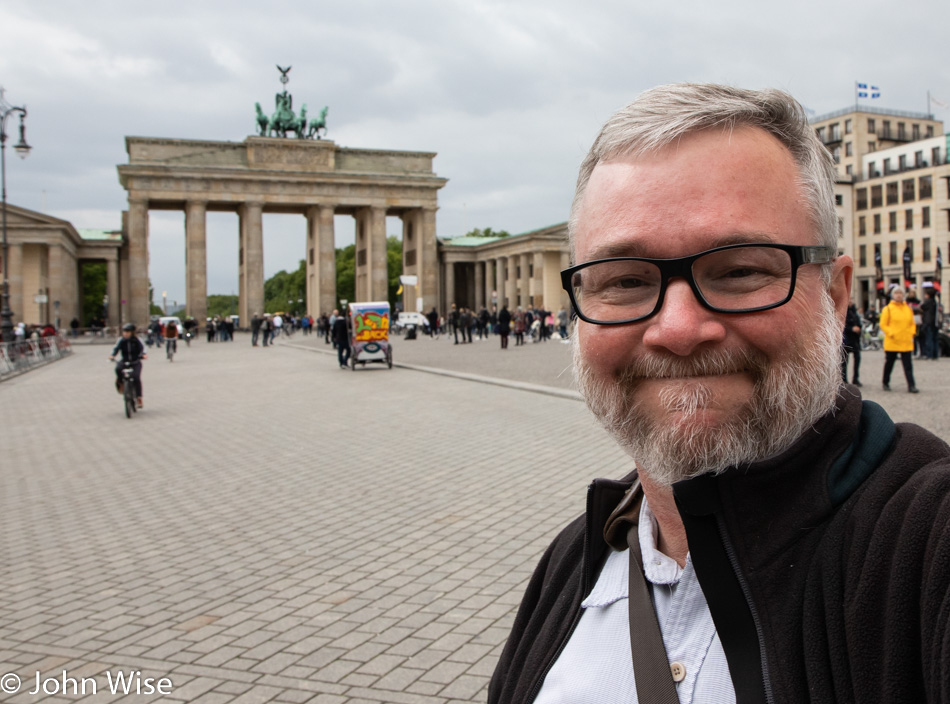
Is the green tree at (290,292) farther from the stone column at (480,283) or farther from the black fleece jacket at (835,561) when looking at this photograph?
the black fleece jacket at (835,561)

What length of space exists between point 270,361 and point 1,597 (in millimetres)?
27138

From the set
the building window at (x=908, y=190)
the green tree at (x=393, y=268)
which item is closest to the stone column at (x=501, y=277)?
the green tree at (x=393, y=268)

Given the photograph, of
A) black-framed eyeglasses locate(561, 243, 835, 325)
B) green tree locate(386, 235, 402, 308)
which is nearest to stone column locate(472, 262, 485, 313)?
green tree locate(386, 235, 402, 308)

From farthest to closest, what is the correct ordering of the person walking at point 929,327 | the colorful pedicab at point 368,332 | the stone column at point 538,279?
1. the stone column at point 538,279
2. the colorful pedicab at point 368,332
3. the person walking at point 929,327

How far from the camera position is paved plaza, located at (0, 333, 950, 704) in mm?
4301

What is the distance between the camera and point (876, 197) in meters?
77.3

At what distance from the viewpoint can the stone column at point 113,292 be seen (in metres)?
75.2

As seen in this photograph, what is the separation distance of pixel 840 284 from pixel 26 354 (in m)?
34.7

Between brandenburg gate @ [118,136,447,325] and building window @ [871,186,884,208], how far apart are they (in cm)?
4031

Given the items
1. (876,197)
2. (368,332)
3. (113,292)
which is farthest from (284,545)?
(876,197)

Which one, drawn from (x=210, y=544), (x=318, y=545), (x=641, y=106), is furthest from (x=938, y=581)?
(x=210, y=544)

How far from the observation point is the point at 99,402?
60.7 feet

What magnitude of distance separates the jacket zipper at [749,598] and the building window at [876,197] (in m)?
85.3

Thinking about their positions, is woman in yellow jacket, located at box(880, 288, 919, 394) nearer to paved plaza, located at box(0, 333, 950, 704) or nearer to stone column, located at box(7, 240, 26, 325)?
paved plaza, located at box(0, 333, 950, 704)
